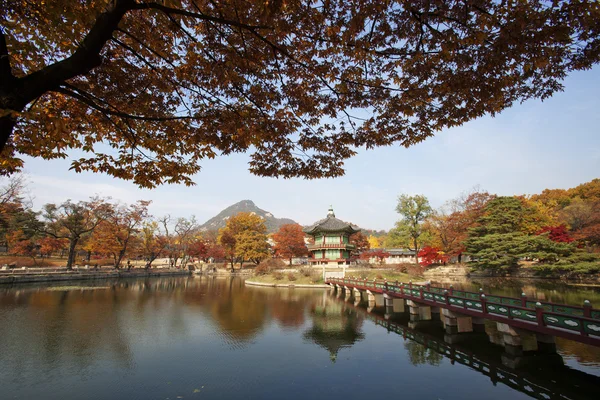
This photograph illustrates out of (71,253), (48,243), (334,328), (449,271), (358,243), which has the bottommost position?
(334,328)

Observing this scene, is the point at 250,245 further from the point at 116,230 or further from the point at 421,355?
the point at 421,355

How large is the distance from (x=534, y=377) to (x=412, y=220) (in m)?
37.4

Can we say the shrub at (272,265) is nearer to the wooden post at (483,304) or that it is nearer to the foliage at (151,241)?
the foliage at (151,241)

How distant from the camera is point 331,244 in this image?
4072cm

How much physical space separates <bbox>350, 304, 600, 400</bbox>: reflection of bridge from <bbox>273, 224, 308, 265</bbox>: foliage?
38966 mm

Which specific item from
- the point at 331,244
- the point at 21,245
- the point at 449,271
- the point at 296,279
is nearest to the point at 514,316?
the point at 296,279

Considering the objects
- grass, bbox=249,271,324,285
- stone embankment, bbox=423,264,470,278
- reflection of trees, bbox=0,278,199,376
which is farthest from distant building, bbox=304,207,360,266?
reflection of trees, bbox=0,278,199,376

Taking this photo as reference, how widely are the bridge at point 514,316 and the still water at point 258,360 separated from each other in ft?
2.04

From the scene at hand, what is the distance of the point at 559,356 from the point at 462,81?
10296mm

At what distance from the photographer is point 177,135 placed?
6.38 m

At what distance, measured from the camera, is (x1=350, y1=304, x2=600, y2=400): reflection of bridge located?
752 centimetres

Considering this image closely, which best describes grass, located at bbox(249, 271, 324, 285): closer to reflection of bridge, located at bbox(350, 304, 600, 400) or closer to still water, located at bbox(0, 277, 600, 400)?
still water, located at bbox(0, 277, 600, 400)

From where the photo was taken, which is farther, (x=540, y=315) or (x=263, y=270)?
(x=263, y=270)

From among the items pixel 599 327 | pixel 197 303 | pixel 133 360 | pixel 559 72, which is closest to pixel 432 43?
pixel 559 72
